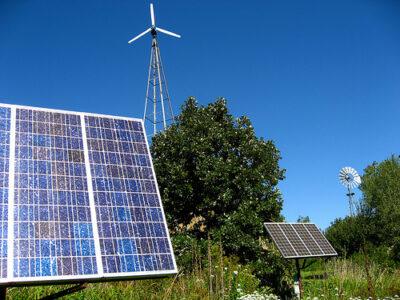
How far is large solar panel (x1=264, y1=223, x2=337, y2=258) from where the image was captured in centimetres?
1566

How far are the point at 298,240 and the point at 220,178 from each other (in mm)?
5155

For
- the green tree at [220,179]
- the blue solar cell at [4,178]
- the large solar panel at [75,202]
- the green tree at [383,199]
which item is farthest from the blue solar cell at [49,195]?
the green tree at [383,199]

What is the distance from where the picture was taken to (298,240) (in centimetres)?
1666

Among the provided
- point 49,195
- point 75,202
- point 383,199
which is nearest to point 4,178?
point 49,195

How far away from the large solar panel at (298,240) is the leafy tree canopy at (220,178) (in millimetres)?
2575

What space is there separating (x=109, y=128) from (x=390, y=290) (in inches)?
621

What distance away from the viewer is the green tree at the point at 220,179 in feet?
65.3

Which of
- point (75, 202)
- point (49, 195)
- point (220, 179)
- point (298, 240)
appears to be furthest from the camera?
point (220, 179)

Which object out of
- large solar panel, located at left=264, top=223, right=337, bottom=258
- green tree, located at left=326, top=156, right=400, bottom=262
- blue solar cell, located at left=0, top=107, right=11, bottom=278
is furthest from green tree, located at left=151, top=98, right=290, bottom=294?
green tree, located at left=326, top=156, right=400, bottom=262

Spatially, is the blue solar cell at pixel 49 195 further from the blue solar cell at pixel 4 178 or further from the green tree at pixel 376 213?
the green tree at pixel 376 213

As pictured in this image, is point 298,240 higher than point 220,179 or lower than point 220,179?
lower

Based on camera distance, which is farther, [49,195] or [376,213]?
[376,213]

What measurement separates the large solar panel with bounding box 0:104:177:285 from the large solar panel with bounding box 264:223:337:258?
8066mm

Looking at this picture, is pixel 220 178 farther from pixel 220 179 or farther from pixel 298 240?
pixel 298 240
